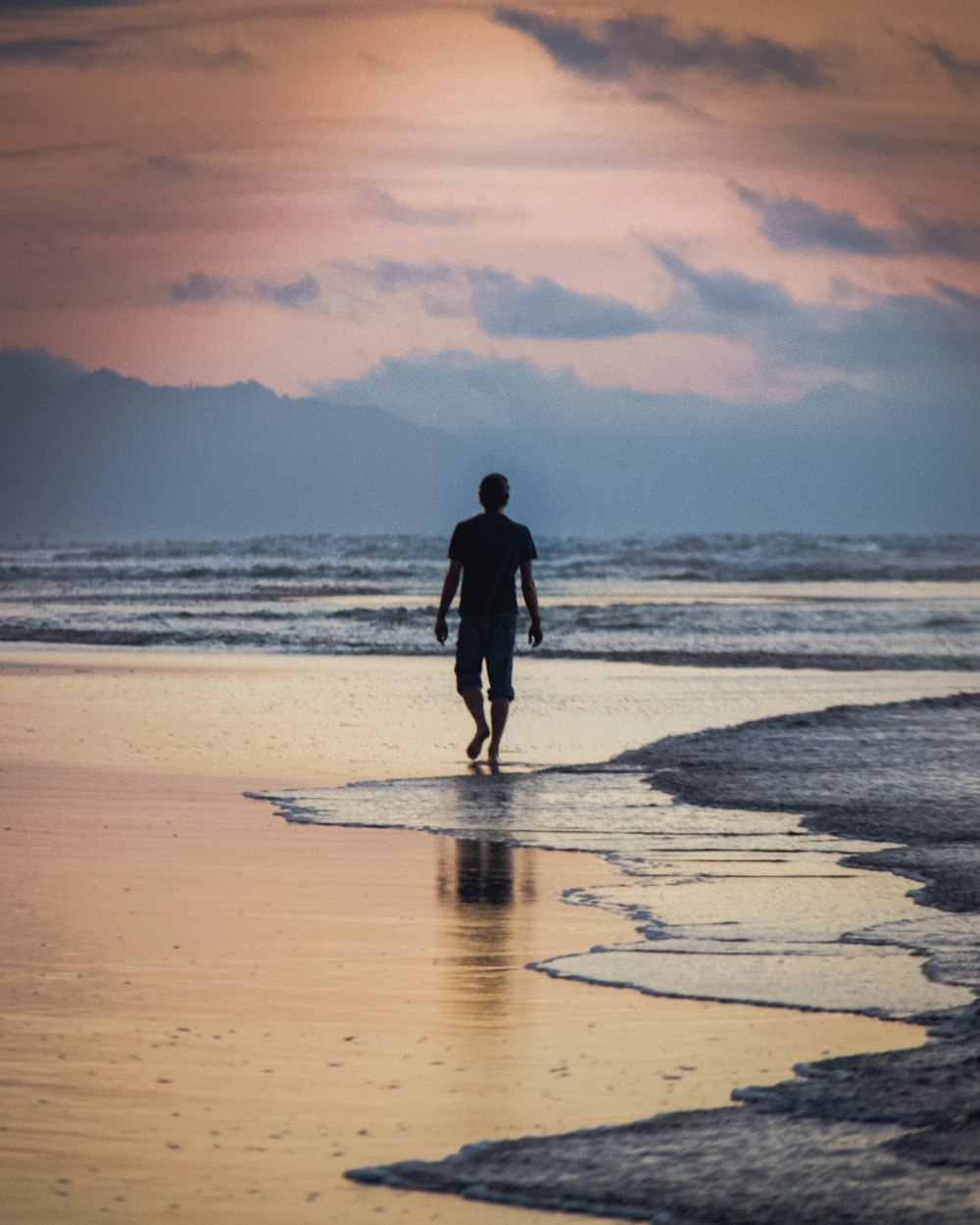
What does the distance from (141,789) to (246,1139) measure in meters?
5.84

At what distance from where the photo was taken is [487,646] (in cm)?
1151

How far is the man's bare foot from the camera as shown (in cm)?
1116

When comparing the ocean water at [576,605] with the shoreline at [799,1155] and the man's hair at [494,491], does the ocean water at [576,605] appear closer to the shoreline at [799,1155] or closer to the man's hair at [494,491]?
the man's hair at [494,491]

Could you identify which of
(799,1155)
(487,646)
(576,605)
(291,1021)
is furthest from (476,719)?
(576,605)

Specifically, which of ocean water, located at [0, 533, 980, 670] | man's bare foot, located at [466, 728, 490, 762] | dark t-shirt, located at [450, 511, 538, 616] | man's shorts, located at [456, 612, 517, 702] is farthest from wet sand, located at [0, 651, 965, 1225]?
ocean water, located at [0, 533, 980, 670]

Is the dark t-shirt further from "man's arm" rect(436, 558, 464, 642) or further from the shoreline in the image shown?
the shoreline

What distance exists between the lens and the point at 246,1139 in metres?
3.73

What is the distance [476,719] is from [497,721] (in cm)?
14

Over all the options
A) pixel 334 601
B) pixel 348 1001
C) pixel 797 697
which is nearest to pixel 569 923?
pixel 348 1001

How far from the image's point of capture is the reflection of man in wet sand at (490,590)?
1141cm

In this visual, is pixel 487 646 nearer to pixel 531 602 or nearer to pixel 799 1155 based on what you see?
pixel 531 602

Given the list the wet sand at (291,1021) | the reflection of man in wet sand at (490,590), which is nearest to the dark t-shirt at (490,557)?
the reflection of man in wet sand at (490,590)

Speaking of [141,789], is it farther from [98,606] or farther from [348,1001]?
[98,606]

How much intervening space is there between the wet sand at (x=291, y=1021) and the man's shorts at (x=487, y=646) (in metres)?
2.66
